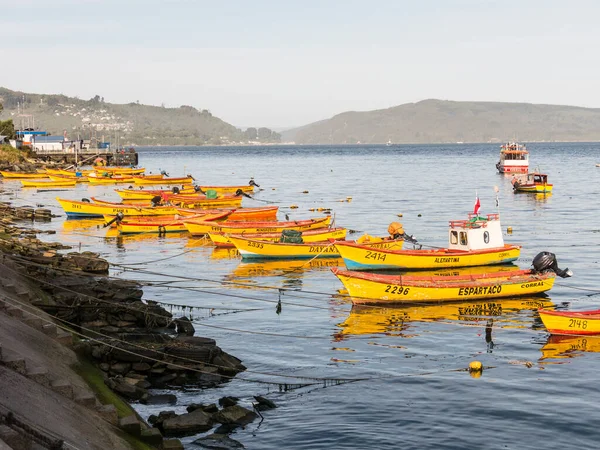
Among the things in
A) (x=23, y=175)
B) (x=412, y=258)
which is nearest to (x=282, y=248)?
(x=412, y=258)

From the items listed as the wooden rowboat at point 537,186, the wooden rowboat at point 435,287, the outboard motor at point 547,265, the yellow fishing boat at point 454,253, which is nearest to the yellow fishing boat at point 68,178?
the wooden rowboat at point 537,186

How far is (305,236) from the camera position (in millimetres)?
50656

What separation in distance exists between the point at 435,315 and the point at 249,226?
23262mm

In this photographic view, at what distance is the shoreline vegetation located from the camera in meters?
15.5

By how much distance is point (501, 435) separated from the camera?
2005cm

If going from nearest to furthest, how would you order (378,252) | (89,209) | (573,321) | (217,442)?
(217,442) < (573,321) < (378,252) < (89,209)

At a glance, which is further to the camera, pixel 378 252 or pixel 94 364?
pixel 378 252

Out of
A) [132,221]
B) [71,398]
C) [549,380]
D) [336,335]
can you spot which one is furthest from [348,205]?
[71,398]

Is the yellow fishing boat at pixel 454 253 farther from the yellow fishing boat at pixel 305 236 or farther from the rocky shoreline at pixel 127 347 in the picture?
the rocky shoreline at pixel 127 347

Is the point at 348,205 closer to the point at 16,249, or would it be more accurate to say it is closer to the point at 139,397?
the point at 16,249

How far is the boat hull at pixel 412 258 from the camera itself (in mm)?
42000

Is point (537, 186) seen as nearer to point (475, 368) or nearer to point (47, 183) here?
point (47, 183)

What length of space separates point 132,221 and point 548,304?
1319 inches

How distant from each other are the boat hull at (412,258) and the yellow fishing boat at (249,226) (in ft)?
41.4
